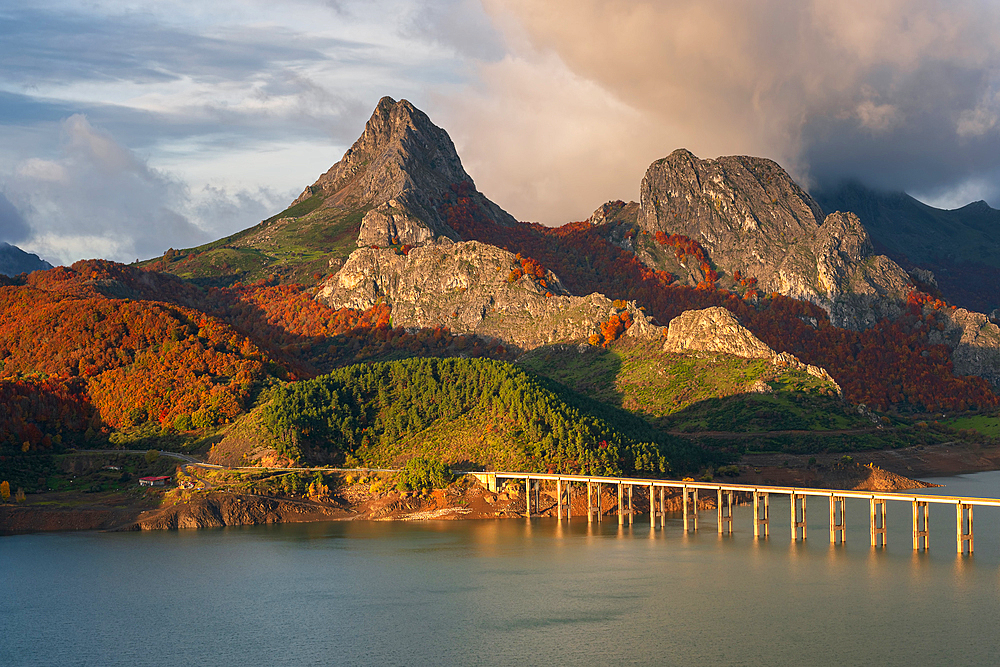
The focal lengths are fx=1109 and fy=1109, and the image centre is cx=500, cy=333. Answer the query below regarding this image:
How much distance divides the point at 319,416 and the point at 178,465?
24084 millimetres

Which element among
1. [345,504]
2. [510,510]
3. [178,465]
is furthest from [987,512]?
[178,465]

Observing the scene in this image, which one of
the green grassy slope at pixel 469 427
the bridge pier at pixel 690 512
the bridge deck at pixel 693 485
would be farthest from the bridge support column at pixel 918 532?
the green grassy slope at pixel 469 427

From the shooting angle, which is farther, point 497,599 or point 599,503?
point 599,503

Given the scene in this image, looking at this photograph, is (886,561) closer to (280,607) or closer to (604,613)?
(604,613)

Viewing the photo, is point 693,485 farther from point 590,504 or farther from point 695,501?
point 590,504

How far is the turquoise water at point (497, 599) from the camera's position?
88.9m

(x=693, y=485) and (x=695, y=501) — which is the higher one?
(x=693, y=485)

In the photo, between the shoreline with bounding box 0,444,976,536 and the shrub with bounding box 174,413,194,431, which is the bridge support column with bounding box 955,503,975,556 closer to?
the shoreline with bounding box 0,444,976,536

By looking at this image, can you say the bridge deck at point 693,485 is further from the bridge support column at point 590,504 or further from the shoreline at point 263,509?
the shoreline at point 263,509

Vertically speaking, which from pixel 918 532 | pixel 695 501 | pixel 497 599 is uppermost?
pixel 695 501

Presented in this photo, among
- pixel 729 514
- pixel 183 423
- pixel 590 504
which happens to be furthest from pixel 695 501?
pixel 183 423

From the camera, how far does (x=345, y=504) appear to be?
546 feet

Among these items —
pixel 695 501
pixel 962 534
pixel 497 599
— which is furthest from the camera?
pixel 695 501

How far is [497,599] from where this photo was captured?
349ft
